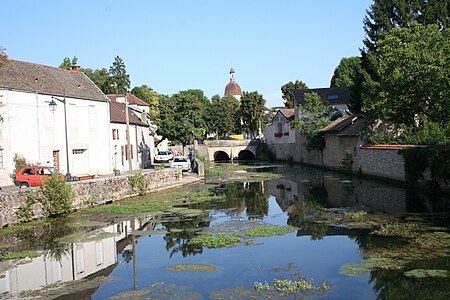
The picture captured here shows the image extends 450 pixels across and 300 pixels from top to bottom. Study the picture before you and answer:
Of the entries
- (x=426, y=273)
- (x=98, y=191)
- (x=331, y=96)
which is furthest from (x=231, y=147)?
(x=426, y=273)

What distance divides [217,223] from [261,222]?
1.73 metres

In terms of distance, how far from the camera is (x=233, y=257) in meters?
13.2

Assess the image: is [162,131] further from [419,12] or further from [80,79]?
[419,12]

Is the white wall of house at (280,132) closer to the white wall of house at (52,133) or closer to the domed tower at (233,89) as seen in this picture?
the white wall of house at (52,133)

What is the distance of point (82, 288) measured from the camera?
35.4ft

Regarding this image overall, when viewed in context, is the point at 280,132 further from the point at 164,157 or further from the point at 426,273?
the point at 426,273

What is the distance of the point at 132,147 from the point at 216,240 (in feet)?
111

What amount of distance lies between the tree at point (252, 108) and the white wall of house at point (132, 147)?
97.1 feet

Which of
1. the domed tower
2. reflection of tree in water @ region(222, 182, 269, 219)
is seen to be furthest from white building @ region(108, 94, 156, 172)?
the domed tower

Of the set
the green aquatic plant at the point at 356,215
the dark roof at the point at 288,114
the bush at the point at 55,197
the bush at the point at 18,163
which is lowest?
the green aquatic plant at the point at 356,215

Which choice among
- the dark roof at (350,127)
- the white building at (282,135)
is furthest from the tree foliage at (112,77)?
the dark roof at (350,127)

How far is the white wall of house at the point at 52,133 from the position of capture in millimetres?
31422

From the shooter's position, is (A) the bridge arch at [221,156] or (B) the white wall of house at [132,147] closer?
(B) the white wall of house at [132,147]

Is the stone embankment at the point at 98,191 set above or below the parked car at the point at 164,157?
below
